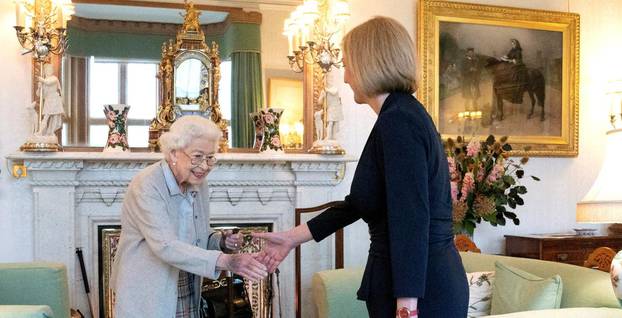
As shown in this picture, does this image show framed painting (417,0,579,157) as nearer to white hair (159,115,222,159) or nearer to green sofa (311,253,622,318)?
green sofa (311,253,622,318)

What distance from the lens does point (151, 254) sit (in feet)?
8.20

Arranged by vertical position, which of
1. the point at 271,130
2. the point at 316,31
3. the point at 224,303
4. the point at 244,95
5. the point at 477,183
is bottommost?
the point at 224,303

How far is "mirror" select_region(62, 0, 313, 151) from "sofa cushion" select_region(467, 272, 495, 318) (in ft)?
6.05

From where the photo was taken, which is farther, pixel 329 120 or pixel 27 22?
pixel 329 120

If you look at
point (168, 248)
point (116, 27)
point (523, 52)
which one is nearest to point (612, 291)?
point (168, 248)

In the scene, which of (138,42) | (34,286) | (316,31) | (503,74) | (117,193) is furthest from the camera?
(503,74)

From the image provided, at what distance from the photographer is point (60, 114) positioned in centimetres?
412

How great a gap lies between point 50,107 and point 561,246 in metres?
3.57

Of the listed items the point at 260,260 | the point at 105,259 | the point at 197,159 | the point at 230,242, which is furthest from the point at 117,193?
the point at 260,260

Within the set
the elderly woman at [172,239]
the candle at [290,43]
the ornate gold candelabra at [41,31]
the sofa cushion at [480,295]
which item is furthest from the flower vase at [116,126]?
the sofa cushion at [480,295]

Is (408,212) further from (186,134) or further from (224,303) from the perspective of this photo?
(224,303)

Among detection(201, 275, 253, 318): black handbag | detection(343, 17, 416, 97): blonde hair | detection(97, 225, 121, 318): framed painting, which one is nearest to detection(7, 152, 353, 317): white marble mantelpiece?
detection(97, 225, 121, 318): framed painting

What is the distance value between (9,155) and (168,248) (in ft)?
7.26

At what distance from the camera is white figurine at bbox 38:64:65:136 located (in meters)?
4.09
